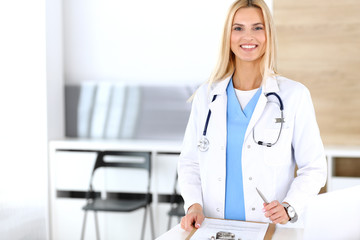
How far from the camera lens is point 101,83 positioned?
4.89 meters

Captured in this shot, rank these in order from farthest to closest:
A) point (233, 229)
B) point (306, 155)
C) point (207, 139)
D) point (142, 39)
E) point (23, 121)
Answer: point (142, 39)
point (23, 121)
point (207, 139)
point (306, 155)
point (233, 229)

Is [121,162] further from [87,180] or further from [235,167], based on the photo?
[235,167]

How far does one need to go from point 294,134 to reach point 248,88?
11.2 inches

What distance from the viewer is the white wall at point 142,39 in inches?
183

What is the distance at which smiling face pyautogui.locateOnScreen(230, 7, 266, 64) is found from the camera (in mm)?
2184

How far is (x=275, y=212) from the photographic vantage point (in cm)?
200

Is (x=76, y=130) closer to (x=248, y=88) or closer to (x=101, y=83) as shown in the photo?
(x=101, y=83)

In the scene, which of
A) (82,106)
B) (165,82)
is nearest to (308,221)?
(165,82)

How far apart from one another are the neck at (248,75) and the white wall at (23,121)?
2.14 m

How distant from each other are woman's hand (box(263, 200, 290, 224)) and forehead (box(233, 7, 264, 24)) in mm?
738

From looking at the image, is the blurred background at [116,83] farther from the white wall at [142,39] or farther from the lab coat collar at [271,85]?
the lab coat collar at [271,85]

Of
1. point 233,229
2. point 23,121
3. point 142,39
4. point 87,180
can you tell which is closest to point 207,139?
point 233,229

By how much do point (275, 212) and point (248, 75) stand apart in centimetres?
62

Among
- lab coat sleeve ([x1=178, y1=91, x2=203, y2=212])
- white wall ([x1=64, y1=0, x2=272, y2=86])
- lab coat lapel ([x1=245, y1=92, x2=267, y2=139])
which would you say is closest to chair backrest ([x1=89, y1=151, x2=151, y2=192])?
white wall ([x1=64, y1=0, x2=272, y2=86])
